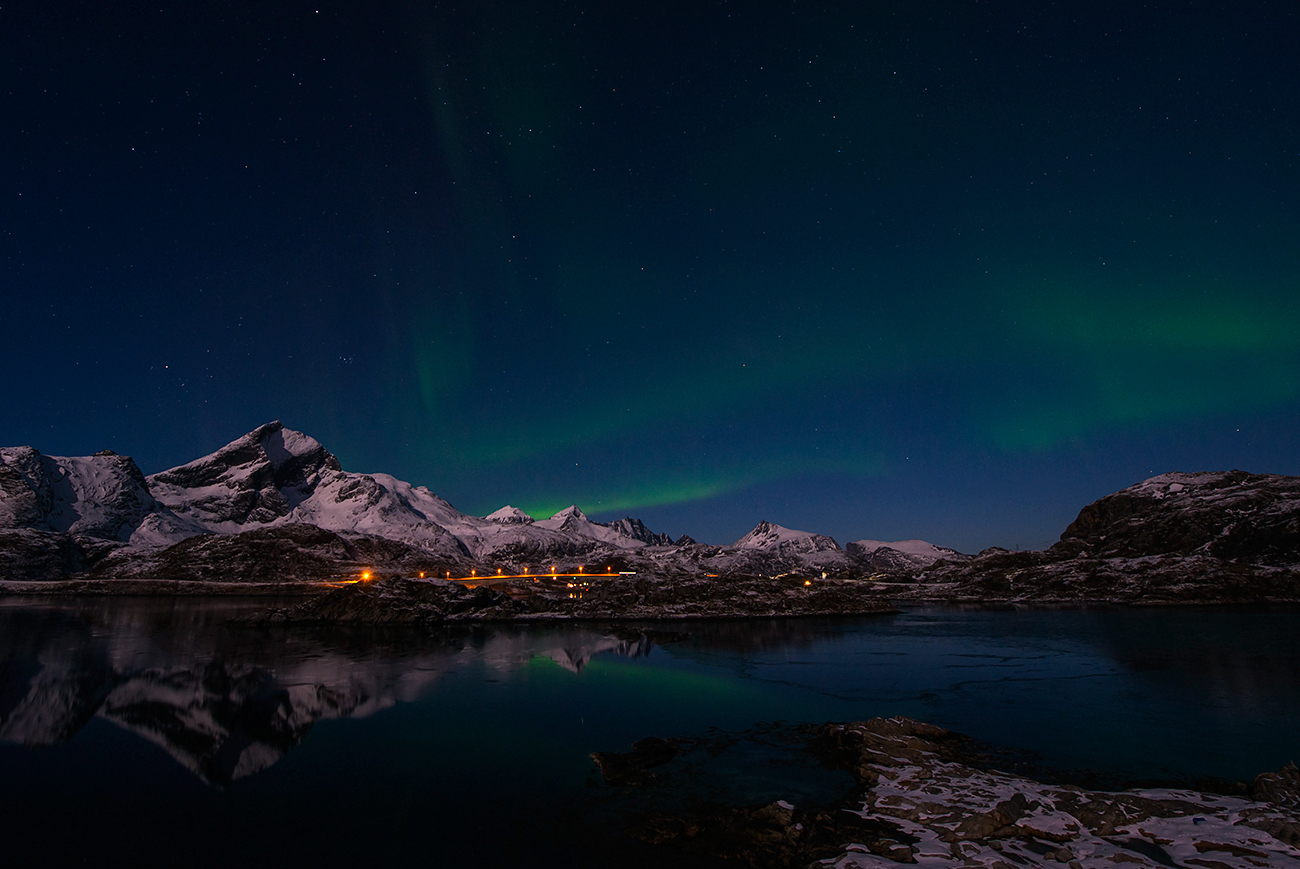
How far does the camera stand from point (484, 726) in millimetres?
29047

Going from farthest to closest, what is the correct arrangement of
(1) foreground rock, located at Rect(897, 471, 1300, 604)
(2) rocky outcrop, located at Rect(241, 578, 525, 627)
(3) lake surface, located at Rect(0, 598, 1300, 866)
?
1. (1) foreground rock, located at Rect(897, 471, 1300, 604)
2. (2) rocky outcrop, located at Rect(241, 578, 525, 627)
3. (3) lake surface, located at Rect(0, 598, 1300, 866)

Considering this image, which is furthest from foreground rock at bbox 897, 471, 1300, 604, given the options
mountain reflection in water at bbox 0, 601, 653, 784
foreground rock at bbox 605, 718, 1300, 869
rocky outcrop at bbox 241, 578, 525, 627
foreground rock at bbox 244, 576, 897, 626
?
foreground rock at bbox 605, 718, 1300, 869

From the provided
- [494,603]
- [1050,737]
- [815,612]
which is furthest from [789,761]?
[815,612]

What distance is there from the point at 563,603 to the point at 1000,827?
99.3m

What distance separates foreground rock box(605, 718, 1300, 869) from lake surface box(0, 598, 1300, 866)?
7.19 feet

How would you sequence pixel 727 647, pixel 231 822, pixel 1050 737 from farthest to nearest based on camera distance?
1. pixel 727 647
2. pixel 1050 737
3. pixel 231 822

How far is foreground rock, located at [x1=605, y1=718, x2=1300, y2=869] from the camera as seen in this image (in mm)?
13391

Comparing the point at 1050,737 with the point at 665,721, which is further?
the point at 665,721

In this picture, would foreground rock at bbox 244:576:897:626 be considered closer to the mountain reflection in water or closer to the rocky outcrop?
the rocky outcrop

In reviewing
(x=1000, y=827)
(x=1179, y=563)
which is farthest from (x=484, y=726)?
(x=1179, y=563)

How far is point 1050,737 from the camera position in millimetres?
26984

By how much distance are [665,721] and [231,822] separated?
19.1m

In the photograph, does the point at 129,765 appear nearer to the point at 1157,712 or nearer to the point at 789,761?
the point at 789,761

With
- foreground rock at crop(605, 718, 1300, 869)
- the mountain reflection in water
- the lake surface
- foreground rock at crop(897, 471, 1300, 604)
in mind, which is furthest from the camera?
foreground rock at crop(897, 471, 1300, 604)
